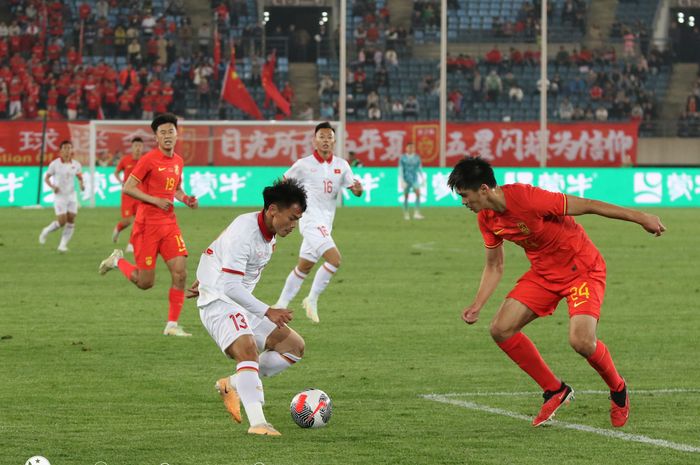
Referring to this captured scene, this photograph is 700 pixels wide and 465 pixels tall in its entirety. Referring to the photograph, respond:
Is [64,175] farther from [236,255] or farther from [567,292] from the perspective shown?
[567,292]

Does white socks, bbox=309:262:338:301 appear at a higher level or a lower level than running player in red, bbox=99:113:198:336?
lower

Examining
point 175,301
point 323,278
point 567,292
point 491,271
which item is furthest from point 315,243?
point 567,292

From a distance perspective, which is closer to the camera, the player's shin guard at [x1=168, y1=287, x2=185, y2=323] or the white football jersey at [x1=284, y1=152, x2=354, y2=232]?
the player's shin guard at [x1=168, y1=287, x2=185, y2=323]

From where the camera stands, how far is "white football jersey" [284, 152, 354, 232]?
52.0ft

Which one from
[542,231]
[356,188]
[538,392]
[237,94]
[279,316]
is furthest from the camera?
[237,94]

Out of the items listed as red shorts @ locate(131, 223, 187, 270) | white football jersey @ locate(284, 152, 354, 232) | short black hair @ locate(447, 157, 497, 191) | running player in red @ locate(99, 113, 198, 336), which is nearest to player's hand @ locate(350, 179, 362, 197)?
white football jersey @ locate(284, 152, 354, 232)

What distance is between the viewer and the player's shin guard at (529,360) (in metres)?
8.83

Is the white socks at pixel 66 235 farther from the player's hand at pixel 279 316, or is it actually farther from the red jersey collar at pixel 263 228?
the player's hand at pixel 279 316

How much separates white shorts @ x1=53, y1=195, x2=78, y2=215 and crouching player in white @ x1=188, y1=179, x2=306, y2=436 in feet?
54.8

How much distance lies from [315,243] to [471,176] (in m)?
7.27

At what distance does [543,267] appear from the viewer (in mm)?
8836

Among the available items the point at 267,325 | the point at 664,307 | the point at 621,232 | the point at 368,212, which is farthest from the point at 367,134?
the point at 267,325

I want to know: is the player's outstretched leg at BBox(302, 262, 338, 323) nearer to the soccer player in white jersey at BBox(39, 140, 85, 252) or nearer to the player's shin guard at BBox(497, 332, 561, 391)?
the player's shin guard at BBox(497, 332, 561, 391)

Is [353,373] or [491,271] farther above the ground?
[491,271]
